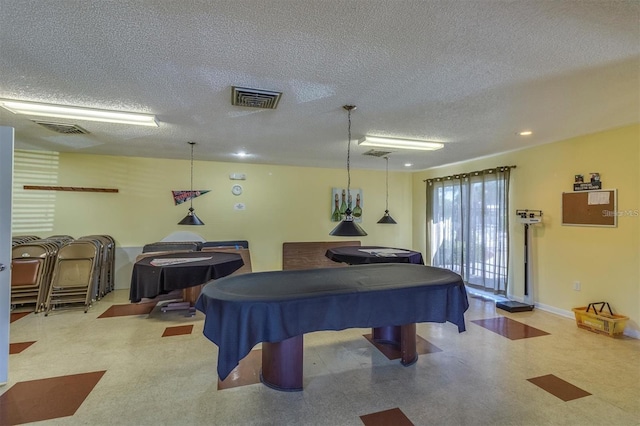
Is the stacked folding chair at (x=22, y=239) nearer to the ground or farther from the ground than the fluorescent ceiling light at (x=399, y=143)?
nearer to the ground

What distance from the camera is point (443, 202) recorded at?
639 centimetres

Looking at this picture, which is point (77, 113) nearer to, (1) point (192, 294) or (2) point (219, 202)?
(1) point (192, 294)

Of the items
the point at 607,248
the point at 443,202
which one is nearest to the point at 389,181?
the point at 443,202

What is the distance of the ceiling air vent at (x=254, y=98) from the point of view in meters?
2.55

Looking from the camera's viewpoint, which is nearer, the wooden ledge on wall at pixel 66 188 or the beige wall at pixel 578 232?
the beige wall at pixel 578 232

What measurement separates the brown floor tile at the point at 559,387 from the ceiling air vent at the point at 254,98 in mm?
3254

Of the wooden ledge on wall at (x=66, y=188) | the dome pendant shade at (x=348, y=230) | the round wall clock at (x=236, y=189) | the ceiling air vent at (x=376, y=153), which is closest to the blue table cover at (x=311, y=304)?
the dome pendant shade at (x=348, y=230)

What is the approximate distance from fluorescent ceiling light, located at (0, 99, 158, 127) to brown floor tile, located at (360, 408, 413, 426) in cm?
343

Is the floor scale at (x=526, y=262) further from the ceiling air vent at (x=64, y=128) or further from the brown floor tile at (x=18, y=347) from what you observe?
the ceiling air vent at (x=64, y=128)

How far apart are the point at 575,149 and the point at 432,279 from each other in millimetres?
3107

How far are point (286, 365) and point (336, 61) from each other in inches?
91.1

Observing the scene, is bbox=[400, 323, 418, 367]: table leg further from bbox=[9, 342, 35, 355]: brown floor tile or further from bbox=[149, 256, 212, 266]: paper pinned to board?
bbox=[9, 342, 35, 355]: brown floor tile

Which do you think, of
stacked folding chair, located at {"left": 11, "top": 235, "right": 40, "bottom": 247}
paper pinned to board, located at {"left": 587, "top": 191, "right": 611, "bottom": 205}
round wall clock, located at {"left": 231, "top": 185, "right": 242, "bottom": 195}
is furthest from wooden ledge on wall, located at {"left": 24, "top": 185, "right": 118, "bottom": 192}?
paper pinned to board, located at {"left": 587, "top": 191, "right": 611, "bottom": 205}

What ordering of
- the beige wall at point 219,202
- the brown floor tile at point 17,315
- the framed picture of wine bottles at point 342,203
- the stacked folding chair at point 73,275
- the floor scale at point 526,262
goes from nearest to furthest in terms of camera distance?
the brown floor tile at point 17,315 < the stacked folding chair at point 73,275 < the floor scale at point 526,262 < the beige wall at point 219,202 < the framed picture of wine bottles at point 342,203
